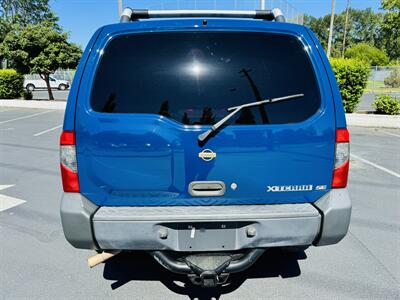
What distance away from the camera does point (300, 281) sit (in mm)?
2574

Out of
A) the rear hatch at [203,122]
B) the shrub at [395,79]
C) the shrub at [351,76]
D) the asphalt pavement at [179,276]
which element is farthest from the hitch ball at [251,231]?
the shrub at [395,79]

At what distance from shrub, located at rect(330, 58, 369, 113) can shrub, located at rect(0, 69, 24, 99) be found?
18.4m

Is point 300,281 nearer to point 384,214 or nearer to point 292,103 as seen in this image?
point 292,103

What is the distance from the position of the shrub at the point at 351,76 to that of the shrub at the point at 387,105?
92 cm

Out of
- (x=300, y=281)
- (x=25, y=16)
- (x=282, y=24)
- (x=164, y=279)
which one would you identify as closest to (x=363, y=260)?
(x=300, y=281)

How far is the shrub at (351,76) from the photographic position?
1090cm

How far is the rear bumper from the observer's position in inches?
74.1

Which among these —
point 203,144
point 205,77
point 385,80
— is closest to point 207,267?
point 203,144

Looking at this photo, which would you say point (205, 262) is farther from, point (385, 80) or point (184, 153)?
point (385, 80)

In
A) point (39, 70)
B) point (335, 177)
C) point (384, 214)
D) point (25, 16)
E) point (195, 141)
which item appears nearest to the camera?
point (195, 141)

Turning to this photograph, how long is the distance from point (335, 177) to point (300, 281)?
3.68 feet

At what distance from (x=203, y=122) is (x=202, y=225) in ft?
2.19

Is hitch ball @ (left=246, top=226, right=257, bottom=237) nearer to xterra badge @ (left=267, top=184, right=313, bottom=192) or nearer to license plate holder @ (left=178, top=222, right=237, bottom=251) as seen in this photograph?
license plate holder @ (left=178, top=222, right=237, bottom=251)

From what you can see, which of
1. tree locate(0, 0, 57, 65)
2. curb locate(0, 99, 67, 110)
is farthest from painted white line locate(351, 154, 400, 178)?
tree locate(0, 0, 57, 65)
